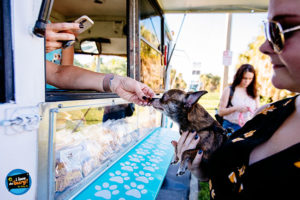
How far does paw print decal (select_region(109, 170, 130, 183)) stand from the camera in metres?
1.70

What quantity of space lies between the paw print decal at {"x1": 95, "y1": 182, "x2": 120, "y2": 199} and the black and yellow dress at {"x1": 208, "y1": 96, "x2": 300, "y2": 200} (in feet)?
2.62

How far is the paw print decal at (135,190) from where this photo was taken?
5.00ft

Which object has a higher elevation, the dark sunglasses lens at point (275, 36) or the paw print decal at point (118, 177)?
the dark sunglasses lens at point (275, 36)

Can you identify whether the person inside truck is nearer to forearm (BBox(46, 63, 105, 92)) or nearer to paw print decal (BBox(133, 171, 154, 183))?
forearm (BBox(46, 63, 105, 92))

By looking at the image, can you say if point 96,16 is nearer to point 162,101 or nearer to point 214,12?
point 214,12

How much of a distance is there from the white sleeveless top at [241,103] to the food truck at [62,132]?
1469 mm

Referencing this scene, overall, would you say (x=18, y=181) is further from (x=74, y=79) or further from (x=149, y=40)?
(x=149, y=40)

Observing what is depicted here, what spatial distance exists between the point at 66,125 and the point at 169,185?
1738 millimetres

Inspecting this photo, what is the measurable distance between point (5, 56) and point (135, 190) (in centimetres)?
134

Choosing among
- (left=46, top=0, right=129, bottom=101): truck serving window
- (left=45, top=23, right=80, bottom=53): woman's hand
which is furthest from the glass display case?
(left=46, top=0, right=129, bottom=101): truck serving window

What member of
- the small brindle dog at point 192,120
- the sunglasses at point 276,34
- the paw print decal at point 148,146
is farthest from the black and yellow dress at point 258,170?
the paw print decal at point 148,146

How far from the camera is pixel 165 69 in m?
5.96

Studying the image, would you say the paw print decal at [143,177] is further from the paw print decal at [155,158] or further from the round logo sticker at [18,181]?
the round logo sticker at [18,181]

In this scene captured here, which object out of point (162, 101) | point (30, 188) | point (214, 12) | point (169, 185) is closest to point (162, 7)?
point (214, 12)
